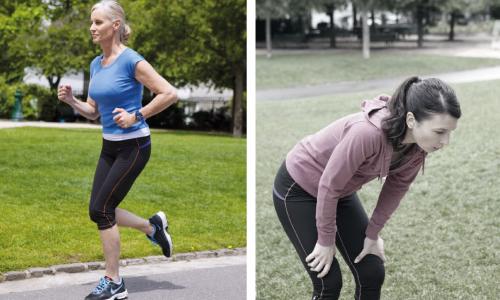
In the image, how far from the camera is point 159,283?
3084 millimetres

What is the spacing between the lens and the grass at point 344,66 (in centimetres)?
510

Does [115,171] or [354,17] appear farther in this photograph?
[354,17]

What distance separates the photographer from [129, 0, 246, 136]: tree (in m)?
3.84

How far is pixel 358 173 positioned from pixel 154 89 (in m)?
0.76

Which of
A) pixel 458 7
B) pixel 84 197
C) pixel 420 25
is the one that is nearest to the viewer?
pixel 84 197

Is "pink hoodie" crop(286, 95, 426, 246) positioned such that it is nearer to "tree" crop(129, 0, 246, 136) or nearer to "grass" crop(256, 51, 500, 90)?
"tree" crop(129, 0, 246, 136)

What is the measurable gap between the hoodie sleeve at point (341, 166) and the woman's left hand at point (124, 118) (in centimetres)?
72

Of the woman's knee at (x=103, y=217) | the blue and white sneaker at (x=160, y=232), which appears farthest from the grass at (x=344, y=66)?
the woman's knee at (x=103, y=217)

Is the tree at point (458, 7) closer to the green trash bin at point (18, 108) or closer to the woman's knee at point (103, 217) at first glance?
the green trash bin at point (18, 108)

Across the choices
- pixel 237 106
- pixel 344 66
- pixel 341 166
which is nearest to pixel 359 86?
pixel 344 66

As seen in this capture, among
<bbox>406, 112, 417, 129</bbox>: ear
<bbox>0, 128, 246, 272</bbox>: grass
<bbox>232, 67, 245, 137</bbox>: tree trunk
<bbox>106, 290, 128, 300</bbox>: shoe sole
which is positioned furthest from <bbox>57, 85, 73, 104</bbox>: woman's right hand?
<bbox>232, 67, 245, 137</bbox>: tree trunk

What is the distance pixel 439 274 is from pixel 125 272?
1.42 metres

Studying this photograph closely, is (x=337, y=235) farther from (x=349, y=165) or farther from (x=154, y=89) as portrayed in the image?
(x=154, y=89)

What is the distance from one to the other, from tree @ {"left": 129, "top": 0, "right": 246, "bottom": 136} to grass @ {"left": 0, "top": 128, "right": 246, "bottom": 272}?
15.3 inches
